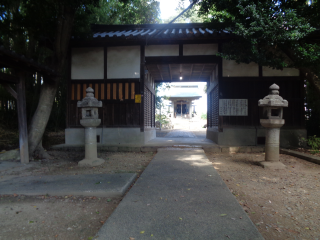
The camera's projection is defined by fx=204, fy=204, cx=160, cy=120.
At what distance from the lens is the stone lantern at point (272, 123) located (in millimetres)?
4723

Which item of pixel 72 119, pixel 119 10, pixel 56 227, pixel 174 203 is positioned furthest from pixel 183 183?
pixel 119 10

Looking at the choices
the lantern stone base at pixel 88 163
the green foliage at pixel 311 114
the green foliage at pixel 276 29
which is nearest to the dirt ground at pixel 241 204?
the lantern stone base at pixel 88 163

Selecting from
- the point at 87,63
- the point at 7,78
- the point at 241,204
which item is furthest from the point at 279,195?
the point at 87,63

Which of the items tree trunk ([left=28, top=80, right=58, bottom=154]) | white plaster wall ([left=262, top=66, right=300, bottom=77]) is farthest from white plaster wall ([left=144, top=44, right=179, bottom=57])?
tree trunk ([left=28, top=80, right=58, bottom=154])

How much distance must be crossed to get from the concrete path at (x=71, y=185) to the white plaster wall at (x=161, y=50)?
16.4 feet

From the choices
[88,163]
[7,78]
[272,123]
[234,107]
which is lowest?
[88,163]

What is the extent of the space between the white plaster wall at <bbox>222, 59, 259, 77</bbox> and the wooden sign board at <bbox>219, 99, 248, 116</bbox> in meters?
0.95

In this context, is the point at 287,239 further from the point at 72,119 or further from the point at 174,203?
the point at 72,119

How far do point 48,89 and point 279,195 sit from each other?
5.89m

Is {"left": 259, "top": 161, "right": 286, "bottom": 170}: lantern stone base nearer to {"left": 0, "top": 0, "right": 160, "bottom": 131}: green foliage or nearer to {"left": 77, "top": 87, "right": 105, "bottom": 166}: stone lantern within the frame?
{"left": 77, "top": 87, "right": 105, "bottom": 166}: stone lantern

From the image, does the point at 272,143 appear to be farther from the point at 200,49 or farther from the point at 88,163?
the point at 88,163

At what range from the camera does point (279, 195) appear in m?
3.15

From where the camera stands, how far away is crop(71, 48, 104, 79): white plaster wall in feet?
25.0

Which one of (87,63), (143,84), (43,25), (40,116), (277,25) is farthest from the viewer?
(87,63)
